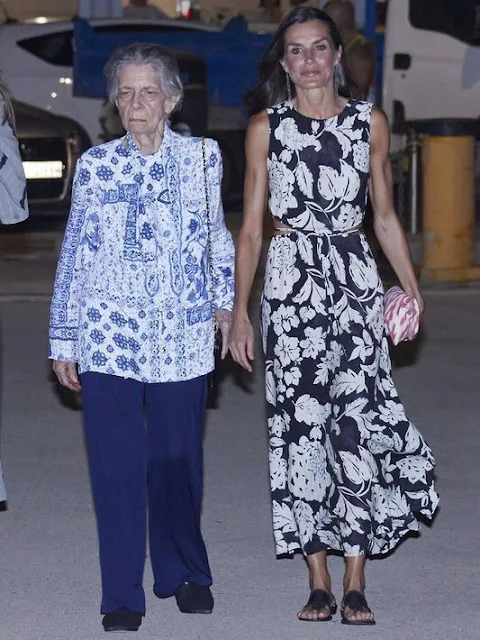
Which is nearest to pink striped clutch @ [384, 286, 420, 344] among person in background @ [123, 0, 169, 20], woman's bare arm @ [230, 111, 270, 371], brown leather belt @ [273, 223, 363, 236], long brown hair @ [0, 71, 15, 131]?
brown leather belt @ [273, 223, 363, 236]

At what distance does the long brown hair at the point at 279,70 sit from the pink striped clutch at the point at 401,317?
71 cm

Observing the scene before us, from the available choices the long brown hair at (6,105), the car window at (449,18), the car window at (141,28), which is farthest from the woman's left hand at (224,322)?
the car window at (141,28)

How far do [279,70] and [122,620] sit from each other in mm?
1853

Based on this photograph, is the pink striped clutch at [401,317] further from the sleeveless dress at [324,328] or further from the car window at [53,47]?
the car window at [53,47]

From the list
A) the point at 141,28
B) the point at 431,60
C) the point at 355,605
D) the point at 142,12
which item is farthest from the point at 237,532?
the point at 142,12

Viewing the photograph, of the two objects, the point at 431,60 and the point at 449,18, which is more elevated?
the point at 449,18

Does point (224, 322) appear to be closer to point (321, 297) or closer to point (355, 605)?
point (321, 297)

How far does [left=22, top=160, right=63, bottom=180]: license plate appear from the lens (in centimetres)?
1513

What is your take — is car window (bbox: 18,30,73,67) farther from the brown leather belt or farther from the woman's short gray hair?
the woman's short gray hair

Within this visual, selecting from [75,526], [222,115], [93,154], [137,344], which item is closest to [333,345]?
[137,344]

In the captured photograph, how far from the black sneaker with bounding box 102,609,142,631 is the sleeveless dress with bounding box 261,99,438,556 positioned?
1.99ft

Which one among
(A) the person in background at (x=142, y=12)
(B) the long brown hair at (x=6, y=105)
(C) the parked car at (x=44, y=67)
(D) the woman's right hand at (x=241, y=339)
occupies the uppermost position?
(B) the long brown hair at (x=6, y=105)

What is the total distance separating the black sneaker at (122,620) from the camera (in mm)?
5000

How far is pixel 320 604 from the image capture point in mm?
5137
